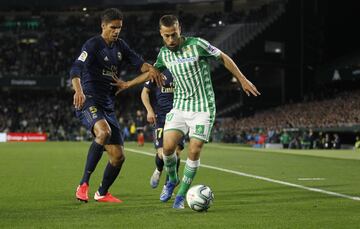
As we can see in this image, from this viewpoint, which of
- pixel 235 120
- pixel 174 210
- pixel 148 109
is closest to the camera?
pixel 174 210

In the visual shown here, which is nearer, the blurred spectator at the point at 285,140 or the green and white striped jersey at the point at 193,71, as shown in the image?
the green and white striped jersey at the point at 193,71

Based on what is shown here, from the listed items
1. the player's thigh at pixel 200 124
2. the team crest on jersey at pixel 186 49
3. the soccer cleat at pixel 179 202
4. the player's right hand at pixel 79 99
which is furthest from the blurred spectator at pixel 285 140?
the player's right hand at pixel 79 99

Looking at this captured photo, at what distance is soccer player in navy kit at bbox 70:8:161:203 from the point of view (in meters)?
8.21

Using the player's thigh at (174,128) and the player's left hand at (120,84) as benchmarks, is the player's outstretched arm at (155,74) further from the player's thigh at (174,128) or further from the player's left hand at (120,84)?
the player's thigh at (174,128)

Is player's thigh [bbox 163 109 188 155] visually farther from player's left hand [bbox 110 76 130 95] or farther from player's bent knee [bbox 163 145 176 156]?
player's left hand [bbox 110 76 130 95]

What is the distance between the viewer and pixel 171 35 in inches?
300

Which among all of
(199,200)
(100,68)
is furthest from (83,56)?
(199,200)

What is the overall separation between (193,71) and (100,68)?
1.34 m

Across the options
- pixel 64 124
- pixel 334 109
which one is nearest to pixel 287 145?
pixel 334 109

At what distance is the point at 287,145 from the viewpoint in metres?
37.3

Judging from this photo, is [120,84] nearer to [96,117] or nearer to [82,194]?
[96,117]

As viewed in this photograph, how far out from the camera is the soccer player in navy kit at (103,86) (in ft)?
26.9

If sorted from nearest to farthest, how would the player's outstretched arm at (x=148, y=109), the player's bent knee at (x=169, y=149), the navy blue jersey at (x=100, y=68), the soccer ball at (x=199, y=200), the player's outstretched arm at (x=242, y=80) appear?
1. the soccer ball at (x=199, y=200)
2. the player's outstretched arm at (x=242, y=80)
3. the player's bent knee at (x=169, y=149)
4. the navy blue jersey at (x=100, y=68)
5. the player's outstretched arm at (x=148, y=109)

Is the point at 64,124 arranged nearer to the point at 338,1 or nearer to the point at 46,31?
the point at 46,31
